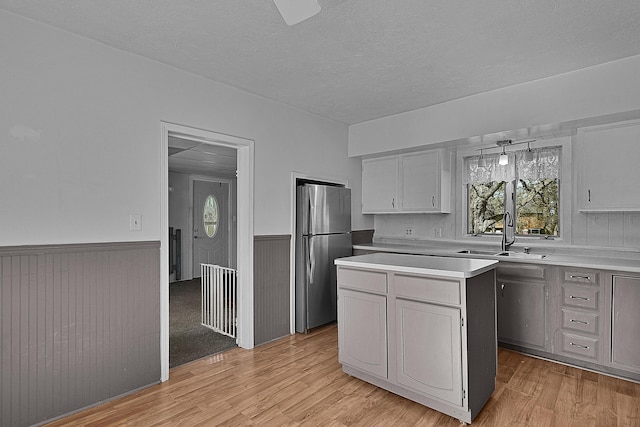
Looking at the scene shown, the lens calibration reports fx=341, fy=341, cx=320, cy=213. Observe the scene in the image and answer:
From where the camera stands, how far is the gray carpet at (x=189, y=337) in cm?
327

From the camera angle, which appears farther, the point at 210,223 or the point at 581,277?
the point at 210,223

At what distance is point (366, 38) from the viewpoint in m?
2.39

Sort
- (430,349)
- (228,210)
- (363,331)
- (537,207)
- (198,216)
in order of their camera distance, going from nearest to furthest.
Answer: (430,349) → (363,331) → (537,207) → (198,216) → (228,210)

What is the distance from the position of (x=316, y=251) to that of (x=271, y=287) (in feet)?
2.17

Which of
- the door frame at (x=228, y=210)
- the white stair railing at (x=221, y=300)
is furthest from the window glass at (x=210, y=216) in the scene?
the white stair railing at (x=221, y=300)

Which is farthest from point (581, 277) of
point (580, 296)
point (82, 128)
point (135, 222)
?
point (82, 128)

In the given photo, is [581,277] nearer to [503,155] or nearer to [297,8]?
[503,155]

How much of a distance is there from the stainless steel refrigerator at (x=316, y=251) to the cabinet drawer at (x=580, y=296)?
2290 mm

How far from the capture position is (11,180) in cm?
209

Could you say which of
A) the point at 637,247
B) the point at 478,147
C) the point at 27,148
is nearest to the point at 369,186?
the point at 478,147

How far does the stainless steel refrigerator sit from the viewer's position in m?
3.86

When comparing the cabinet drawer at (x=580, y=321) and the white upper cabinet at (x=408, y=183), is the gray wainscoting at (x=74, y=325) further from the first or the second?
the cabinet drawer at (x=580, y=321)

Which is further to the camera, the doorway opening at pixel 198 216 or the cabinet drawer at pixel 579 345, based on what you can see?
the doorway opening at pixel 198 216

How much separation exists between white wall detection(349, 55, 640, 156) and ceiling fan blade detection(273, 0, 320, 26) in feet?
8.40
